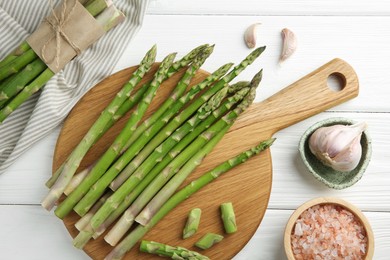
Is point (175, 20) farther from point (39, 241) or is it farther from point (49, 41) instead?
point (39, 241)

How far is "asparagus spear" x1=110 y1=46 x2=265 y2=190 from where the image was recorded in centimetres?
212

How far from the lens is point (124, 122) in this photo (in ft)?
7.23

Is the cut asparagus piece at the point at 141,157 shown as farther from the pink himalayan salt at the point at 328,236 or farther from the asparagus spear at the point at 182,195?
the pink himalayan salt at the point at 328,236

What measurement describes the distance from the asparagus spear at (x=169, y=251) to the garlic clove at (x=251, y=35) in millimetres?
791

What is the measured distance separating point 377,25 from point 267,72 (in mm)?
465

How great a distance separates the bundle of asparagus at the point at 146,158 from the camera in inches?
83.0

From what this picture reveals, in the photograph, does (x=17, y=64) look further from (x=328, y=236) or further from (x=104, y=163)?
(x=328, y=236)

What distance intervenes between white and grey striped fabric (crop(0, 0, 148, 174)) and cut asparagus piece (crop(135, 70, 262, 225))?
1.41ft

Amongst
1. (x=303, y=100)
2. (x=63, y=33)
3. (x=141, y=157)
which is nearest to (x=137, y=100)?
(x=141, y=157)

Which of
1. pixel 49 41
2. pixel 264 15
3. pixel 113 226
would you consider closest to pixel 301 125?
pixel 264 15

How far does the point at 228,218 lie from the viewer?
2125mm

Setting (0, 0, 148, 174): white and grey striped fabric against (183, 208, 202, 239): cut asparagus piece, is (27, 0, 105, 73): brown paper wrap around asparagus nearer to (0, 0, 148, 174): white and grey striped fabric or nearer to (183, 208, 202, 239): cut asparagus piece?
(0, 0, 148, 174): white and grey striped fabric

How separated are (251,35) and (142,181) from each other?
68 centimetres

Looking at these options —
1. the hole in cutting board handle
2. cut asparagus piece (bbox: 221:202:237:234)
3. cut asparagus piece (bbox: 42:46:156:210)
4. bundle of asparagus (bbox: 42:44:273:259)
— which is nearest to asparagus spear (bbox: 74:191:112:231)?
bundle of asparagus (bbox: 42:44:273:259)
